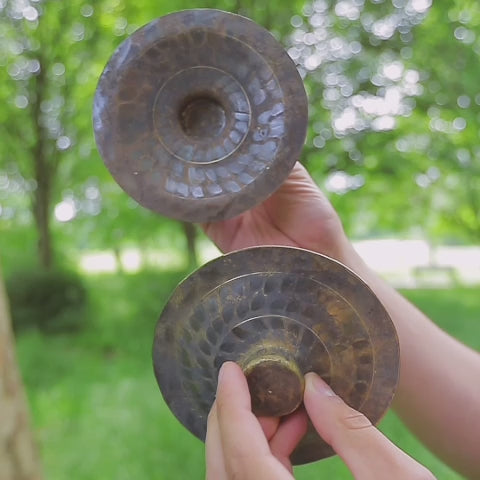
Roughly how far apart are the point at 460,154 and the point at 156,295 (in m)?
3.95

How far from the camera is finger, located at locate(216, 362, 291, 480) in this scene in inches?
38.3

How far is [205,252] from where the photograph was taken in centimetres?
955

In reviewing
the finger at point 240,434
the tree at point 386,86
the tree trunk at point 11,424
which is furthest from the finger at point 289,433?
the tree at point 386,86

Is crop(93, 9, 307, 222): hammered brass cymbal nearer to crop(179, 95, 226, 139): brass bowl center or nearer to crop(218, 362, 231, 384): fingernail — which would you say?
crop(179, 95, 226, 139): brass bowl center

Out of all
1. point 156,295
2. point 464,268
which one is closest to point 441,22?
point 156,295

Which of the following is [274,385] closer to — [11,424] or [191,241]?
[11,424]

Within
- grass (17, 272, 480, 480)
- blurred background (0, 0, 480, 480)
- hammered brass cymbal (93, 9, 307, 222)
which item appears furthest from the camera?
blurred background (0, 0, 480, 480)

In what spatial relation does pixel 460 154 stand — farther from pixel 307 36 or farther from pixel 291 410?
pixel 291 410

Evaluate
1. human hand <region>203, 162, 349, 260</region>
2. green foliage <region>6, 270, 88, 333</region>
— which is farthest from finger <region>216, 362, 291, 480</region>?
green foliage <region>6, 270, 88, 333</region>

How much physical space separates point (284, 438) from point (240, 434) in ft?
0.51

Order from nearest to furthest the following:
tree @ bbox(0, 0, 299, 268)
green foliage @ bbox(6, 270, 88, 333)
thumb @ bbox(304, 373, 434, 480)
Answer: thumb @ bbox(304, 373, 434, 480), green foliage @ bbox(6, 270, 88, 333), tree @ bbox(0, 0, 299, 268)

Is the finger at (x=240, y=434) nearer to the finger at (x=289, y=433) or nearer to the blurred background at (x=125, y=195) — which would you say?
the finger at (x=289, y=433)

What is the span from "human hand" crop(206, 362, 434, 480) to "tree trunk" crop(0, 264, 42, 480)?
1098 millimetres

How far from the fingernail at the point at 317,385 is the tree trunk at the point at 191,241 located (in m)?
6.65
